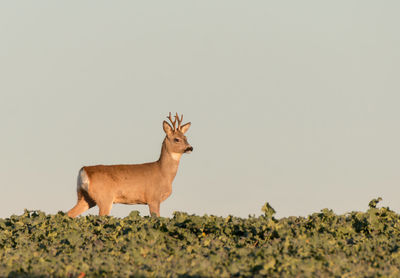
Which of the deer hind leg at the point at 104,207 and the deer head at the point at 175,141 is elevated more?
the deer head at the point at 175,141

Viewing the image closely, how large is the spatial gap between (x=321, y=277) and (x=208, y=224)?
192 inches

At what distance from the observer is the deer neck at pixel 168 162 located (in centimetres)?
1977

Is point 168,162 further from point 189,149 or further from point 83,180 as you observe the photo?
point 83,180

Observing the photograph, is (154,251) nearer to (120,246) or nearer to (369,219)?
(120,246)

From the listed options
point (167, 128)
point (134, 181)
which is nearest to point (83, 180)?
point (134, 181)

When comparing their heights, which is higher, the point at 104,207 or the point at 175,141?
the point at 175,141

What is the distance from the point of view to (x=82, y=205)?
19172mm

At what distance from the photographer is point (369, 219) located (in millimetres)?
14336

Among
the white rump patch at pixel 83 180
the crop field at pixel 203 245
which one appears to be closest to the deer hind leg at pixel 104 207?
the white rump patch at pixel 83 180

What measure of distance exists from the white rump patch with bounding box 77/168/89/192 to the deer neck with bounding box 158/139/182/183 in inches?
86.6

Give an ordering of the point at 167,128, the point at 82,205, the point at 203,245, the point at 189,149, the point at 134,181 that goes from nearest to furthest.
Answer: the point at 203,245 → the point at 134,181 → the point at 82,205 → the point at 189,149 → the point at 167,128

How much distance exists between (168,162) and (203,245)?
24.7ft

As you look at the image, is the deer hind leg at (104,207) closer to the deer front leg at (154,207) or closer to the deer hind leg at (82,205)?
the deer hind leg at (82,205)

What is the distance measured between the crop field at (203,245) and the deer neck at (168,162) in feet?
13.2
